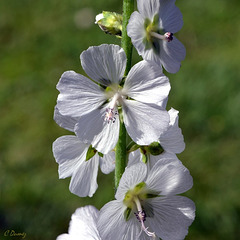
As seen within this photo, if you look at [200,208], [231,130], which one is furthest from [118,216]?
[231,130]

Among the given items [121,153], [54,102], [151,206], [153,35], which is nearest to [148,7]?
[153,35]

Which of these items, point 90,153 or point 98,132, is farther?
point 90,153

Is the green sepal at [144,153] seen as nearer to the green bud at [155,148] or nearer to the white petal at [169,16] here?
the green bud at [155,148]

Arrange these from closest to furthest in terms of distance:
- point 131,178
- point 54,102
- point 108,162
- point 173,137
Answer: point 131,178 → point 173,137 → point 108,162 → point 54,102

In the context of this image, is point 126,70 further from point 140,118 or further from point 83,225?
point 83,225

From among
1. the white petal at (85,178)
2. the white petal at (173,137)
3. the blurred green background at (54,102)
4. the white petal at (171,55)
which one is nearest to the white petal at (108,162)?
the white petal at (85,178)

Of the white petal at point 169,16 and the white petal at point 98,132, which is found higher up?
the white petal at point 169,16

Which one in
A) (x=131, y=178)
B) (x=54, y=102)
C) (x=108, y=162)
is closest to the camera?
(x=131, y=178)
